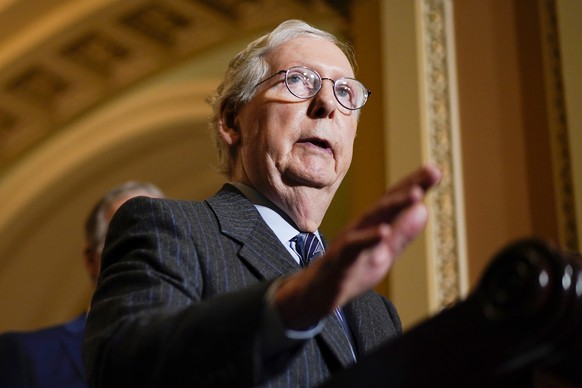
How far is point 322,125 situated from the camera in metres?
1.82

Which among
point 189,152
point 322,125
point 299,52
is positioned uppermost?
point 299,52

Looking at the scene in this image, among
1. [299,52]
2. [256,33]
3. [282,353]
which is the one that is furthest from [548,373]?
[256,33]

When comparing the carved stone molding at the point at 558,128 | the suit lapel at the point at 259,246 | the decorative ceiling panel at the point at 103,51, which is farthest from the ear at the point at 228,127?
the decorative ceiling panel at the point at 103,51

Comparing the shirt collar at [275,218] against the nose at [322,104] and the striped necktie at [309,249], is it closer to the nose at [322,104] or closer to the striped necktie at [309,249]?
the striped necktie at [309,249]

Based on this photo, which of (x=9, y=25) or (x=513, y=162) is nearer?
(x=513, y=162)

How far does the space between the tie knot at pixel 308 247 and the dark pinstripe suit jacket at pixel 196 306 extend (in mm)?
93

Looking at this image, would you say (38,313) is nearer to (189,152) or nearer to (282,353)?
(189,152)

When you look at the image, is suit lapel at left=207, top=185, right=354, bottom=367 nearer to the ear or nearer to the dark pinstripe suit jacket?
the dark pinstripe suit jacket

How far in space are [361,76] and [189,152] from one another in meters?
3.14

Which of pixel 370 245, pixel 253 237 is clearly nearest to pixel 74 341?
pixel 253 237

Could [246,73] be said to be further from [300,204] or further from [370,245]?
[370,245]

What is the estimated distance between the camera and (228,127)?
78.5 inches

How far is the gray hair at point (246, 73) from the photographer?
194 centimetres

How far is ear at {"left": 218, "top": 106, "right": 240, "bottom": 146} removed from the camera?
1962 mm
